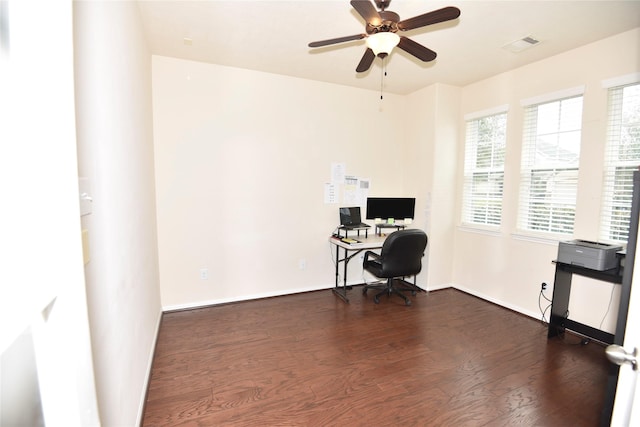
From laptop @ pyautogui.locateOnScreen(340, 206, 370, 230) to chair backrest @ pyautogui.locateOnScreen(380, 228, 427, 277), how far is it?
699mm

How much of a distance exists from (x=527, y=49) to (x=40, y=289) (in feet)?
13.3

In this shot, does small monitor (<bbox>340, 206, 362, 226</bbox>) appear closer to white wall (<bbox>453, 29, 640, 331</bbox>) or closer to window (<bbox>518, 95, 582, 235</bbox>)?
white wall (<bbox>453, 29, 640, 331</bbox>)

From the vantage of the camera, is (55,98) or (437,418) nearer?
(55,98)

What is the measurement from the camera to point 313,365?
7.79 feet

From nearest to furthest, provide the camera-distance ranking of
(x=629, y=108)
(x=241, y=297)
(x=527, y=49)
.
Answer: (x=629, y=108), (x=527, y=49), (x=241, y=297)

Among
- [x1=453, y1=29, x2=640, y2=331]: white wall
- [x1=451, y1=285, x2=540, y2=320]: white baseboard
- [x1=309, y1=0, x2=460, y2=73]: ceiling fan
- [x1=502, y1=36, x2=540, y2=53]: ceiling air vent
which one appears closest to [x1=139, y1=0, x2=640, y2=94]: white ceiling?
[x1=502, y1=36, x2=540, y2=53]: ceiling air vent

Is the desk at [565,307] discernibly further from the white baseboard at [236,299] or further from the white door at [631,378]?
the white baseboard at [236,299]

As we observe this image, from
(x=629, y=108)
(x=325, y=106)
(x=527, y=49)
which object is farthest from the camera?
(x=325, y=106)

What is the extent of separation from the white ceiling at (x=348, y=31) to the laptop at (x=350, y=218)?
182 cm

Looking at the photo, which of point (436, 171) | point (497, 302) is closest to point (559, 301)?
point (497, 302)

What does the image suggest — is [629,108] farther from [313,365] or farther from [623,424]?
[313,365]

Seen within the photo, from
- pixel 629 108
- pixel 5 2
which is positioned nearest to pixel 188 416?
pixel 5 2

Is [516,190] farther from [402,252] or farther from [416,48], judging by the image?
[416,48]

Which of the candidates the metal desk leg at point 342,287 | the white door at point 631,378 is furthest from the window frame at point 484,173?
the white door at point 631,378
